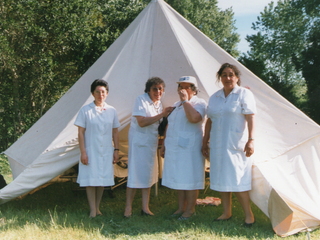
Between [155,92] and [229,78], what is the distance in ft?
2.53

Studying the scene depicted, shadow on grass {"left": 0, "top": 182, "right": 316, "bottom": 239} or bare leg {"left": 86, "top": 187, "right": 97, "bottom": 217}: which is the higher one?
bare leg {"left": 86, "top": 187, "right": 97, "bottom": 217}

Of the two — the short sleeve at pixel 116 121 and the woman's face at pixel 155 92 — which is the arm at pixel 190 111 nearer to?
the woman's face at pixel 155 92

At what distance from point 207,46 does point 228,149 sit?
1601mm

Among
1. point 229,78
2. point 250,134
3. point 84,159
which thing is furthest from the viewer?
point 84,159

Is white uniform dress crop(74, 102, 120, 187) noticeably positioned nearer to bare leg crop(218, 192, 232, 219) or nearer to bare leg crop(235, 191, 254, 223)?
bare leg crop(218, 192, 232, 219)

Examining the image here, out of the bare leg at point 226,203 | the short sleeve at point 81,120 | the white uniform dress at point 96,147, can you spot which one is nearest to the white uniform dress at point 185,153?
the bare leg at point 226,203

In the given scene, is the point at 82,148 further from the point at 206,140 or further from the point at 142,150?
the point at 206,140

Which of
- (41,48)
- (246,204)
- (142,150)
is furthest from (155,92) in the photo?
(41,48)

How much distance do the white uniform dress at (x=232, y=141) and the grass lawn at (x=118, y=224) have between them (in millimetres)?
399

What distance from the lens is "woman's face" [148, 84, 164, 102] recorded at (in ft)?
13.2

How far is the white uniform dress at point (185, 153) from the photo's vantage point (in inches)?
151

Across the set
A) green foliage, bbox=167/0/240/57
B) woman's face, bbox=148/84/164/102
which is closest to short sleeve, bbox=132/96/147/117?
woman's face, bbox=148/84/164/102

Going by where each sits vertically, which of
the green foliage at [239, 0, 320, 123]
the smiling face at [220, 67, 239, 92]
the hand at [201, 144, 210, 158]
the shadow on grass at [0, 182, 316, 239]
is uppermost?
the green foliage at [239, 0, 320, 123]

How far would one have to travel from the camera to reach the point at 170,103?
4.50 metres
